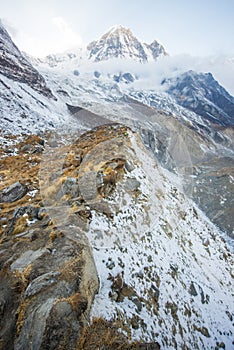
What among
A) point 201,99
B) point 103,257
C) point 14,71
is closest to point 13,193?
point 103,257

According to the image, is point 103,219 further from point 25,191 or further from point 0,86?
point 0,86

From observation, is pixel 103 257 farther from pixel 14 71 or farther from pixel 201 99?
pixel 201 99

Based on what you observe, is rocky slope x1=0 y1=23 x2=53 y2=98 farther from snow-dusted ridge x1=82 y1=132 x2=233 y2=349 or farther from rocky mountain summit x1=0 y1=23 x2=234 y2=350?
snow-dusted ridge x1=82 y1=132 x2=233 y2=349

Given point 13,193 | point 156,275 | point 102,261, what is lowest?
point 13,193

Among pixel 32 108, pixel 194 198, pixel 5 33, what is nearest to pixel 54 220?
pixel 194 198

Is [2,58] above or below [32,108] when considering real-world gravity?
above

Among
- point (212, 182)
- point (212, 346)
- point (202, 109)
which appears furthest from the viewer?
point (202, 109)
